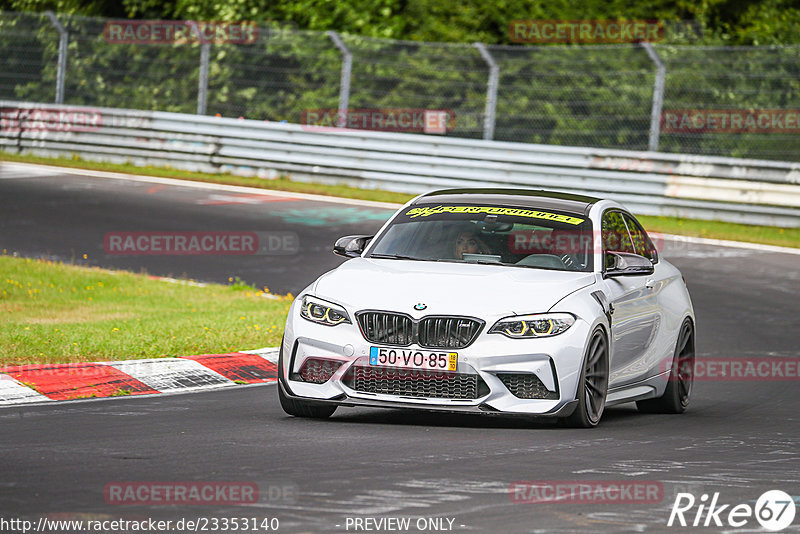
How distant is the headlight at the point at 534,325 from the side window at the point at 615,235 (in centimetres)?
136

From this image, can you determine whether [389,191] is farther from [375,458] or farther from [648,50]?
[375,458]

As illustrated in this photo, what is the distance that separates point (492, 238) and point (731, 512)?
11.9 feet

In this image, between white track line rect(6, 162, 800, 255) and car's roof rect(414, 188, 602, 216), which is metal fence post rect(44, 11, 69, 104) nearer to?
Result: white track line rect(6, 162, 800, 255)

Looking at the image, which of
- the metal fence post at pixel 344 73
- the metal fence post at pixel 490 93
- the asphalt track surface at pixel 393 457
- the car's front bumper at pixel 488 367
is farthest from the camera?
the metal fence post at pixel 344 73

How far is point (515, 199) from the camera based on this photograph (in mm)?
10242

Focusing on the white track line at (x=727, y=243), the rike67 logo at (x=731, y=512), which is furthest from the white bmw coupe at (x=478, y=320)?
the white track line at (x=727, y=243)

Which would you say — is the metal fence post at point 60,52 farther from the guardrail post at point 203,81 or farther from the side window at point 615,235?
the side window at point 615,235

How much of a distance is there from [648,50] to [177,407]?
15586 millimetres

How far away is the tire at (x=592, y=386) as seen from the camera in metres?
8.73

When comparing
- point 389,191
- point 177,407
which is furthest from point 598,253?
point 389,191

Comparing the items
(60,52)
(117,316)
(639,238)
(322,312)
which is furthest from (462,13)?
(322,312)

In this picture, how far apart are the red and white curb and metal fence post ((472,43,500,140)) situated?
13.7 metres

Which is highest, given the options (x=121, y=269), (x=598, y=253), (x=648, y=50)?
(x=648, y=50)

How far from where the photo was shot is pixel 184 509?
20.2ft
